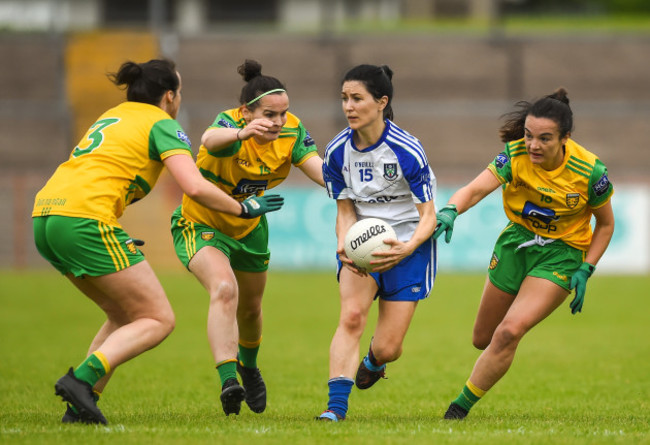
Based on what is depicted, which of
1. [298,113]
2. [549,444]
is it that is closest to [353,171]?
[549,444]

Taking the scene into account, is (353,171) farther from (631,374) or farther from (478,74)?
(478,74)

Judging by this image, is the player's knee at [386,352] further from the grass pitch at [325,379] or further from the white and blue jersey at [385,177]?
the white and blue jersey at [385,177]

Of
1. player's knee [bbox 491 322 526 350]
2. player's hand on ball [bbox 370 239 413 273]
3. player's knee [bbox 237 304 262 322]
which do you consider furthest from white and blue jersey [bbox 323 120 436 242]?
player's knee [bbox 237 304 262 322]

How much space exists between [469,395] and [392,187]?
160cm

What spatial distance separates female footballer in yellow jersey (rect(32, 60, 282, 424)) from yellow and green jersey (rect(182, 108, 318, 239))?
2.68 ft

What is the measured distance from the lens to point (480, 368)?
6738 millimetres

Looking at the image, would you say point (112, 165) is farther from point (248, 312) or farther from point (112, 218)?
point (248, 312)

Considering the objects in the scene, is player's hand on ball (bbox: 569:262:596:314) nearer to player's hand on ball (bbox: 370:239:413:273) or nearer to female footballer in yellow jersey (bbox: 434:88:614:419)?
female footballer in yellow jersey (bbox: 434:88:614:419)

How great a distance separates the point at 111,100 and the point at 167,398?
978 inches

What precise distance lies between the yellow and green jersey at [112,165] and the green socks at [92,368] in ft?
2.76

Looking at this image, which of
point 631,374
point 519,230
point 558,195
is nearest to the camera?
point 558,195

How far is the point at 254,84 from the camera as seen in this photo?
22.5 feet

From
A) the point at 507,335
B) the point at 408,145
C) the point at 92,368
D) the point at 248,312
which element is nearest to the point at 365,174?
the point at 408,145

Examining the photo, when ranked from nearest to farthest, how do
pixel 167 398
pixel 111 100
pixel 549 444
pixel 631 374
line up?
pixel 549 444 < pixel 167 398 < pixel 631 374 < pixel 111 100
